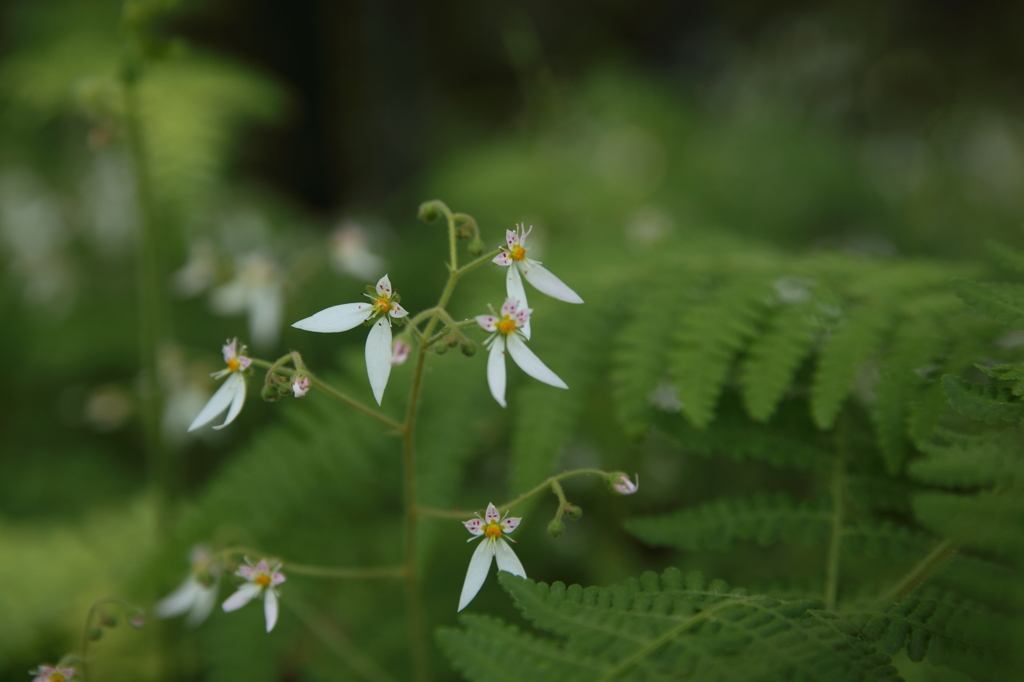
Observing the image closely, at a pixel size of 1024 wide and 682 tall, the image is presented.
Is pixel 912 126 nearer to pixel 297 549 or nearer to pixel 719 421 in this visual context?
pixel 719 421

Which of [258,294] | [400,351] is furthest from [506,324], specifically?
[258,294]

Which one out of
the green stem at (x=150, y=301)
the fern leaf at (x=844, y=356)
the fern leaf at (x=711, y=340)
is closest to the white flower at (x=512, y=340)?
the fern leaf at (x=711, y=340)

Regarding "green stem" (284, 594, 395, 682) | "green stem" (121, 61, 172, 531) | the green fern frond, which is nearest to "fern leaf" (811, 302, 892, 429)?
the green fern frond

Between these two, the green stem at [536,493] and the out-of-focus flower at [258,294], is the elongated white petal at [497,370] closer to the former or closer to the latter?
the green stem at [536,493]

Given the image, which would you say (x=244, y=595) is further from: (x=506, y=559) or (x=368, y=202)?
(x=368, y=202)

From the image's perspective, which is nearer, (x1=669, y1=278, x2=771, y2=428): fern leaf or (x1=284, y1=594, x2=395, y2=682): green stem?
(x1=669, y1=278, x2=771, y2=428): fern leaf

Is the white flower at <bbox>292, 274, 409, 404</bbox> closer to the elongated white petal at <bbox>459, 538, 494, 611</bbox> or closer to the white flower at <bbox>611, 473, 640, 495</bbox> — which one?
the elongated white petal at <bbox>459, 538, 494, 611</bbox>
